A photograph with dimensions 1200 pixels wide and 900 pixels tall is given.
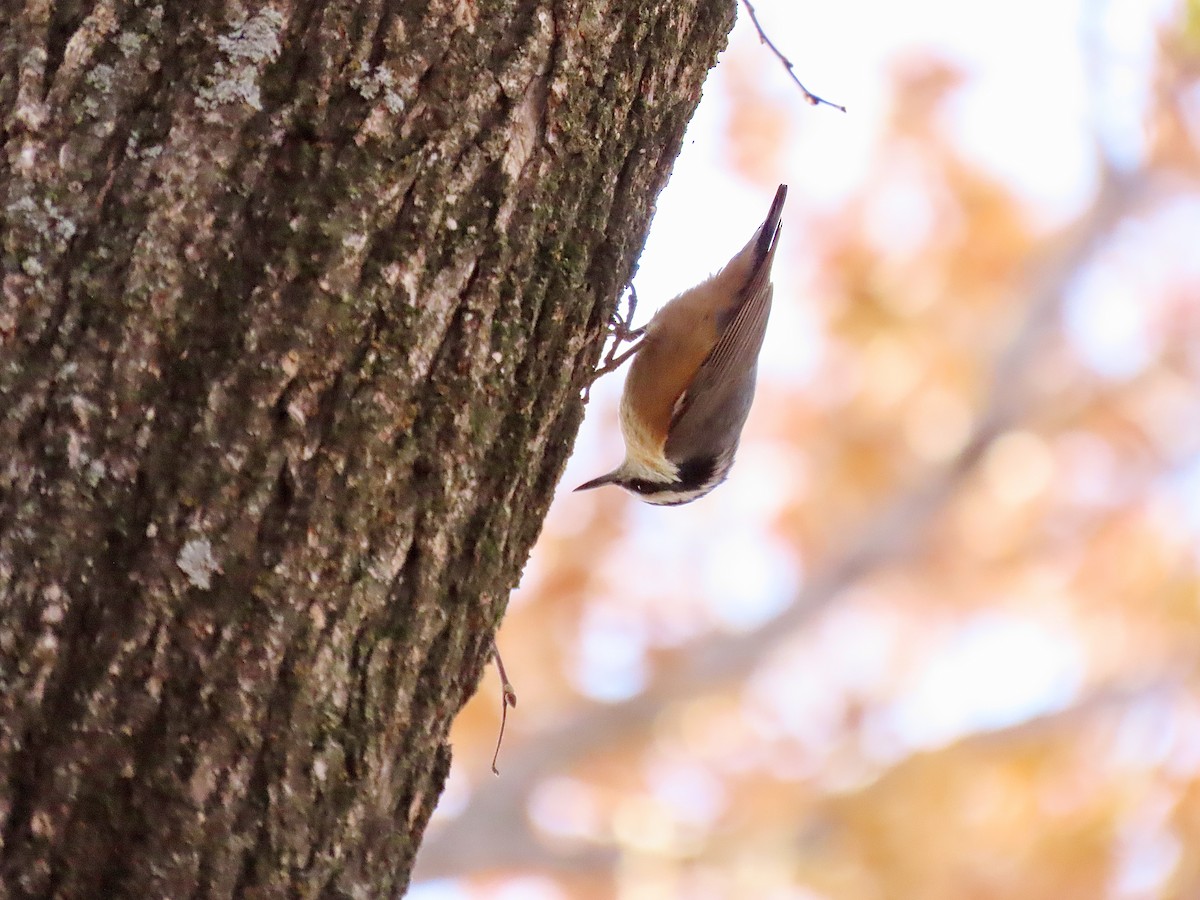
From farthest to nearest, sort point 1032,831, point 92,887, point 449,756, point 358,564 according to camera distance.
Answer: point 1032,831
point 449,756
point 358,564
point 92,887

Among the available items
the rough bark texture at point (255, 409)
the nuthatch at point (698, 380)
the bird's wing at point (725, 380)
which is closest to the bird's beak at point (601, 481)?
the nuthatch at point (698, 380)

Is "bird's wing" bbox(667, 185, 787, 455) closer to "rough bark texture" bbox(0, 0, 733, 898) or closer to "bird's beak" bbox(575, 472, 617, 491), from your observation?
"bird's beak" bbox(575, 472, 617, 491)

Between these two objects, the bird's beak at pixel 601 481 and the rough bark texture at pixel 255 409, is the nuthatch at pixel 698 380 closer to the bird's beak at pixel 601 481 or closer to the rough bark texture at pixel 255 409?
the bird's beak at pixel 601 481

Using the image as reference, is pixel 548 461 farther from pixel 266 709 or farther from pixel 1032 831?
pixel 1032 831

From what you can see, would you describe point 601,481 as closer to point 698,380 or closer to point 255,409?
point 698,380

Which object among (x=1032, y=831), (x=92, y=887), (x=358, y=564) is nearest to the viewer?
(x=92, y=887)

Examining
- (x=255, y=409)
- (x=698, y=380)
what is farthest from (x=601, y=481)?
(x=255, y=409)

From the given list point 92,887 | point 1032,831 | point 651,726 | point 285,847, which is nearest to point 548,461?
point 285,847
